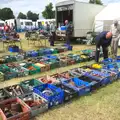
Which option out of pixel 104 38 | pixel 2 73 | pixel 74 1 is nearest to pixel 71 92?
pixel 2 73

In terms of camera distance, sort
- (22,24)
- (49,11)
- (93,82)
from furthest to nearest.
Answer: (49,11) < (22,24) < (93,82)

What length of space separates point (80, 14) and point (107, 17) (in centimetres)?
201

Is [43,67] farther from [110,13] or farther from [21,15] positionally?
[21,15]

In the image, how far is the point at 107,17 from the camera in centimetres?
1296

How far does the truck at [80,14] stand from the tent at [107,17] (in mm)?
669

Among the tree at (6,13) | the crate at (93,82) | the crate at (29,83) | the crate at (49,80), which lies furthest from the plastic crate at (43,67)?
the tree at (6,13)

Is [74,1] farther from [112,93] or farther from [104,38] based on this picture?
[112,93]

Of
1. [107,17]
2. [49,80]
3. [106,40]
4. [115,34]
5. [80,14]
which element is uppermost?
[80,14]

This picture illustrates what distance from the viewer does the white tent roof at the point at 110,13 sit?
12545mm

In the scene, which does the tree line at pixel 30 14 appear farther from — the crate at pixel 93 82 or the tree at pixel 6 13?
the crate at pixel 93 82

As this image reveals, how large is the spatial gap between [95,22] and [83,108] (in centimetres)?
1072

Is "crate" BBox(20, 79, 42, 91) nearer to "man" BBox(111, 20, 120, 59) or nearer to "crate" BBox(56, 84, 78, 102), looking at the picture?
"crate" BBox(56, 84, 78, 102)

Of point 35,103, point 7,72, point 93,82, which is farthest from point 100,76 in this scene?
point 7,72

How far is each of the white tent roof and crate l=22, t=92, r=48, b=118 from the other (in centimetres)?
1006
